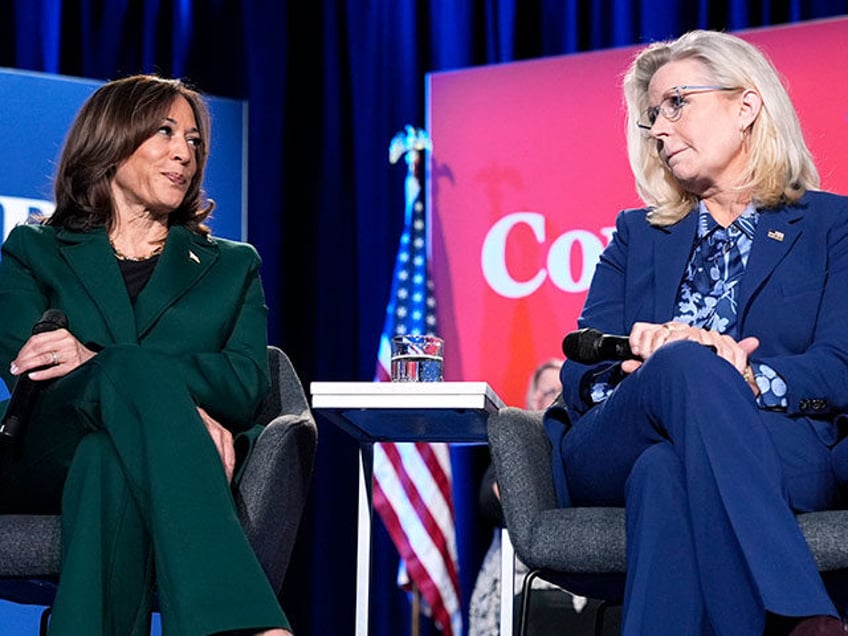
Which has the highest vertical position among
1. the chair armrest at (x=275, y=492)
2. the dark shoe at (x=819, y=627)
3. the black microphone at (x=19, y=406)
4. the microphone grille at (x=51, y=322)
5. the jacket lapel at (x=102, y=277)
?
the jacket lapel at (x=102, y=277)

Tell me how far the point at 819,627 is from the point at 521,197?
287cm

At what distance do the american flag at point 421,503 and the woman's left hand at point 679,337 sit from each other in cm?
227

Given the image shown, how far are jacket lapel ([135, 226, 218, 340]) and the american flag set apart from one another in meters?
1.78

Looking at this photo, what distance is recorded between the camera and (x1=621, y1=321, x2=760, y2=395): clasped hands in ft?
8.04

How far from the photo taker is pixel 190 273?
A: 295 centimetres

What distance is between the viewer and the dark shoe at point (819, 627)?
1.98 meters

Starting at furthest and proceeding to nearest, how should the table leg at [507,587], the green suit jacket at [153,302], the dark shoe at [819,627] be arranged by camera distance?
the table leg at [507,587] → the green suit jacket at [153,302] → the dark shoe at [819,627]

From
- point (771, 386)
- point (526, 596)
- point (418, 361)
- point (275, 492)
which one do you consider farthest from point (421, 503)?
point (771, 386)

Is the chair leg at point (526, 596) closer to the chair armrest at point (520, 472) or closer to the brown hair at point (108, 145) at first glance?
the chair armrest at point (520, 472)

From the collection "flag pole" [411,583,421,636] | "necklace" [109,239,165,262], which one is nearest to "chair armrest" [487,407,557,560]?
"necklace" [109,239,165,262]

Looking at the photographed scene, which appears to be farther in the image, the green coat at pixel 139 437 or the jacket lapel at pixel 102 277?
the jacket lapel at pixel 102 277

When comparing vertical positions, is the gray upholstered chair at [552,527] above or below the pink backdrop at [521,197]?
below

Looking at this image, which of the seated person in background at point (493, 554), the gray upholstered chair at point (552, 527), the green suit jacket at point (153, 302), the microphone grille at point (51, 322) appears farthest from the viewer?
the seated person in background at point (493, 554)

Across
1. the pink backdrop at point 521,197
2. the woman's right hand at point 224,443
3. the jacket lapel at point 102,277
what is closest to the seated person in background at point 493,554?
the pink backdrop at point 521,197
